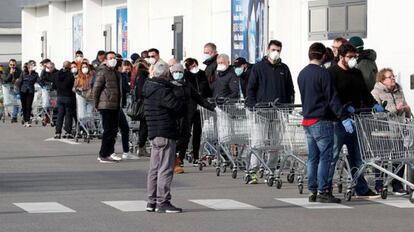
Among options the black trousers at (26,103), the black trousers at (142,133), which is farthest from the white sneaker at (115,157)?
the black trousers at (26,103)

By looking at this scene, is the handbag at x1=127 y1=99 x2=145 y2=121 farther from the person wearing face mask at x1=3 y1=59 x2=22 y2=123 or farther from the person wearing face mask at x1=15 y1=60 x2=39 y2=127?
the person wearing face mask at x1=3 y1=59 x2=22 y2=123

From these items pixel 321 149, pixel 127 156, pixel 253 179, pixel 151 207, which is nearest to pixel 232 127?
pixel 253 179

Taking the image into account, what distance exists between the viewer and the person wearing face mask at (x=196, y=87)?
23.1 m

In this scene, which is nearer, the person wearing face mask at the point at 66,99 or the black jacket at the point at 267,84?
the black jacket at the point at 267,84

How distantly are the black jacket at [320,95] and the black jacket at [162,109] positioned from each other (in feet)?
5.58

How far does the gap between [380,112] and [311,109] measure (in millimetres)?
937

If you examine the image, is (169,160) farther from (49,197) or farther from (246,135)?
(246,135)

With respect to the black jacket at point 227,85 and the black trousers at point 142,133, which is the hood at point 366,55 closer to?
the black jacket at point 227,85

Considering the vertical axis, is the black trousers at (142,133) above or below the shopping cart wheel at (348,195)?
above

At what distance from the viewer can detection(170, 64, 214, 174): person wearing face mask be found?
16172mm

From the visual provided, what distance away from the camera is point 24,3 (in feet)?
196

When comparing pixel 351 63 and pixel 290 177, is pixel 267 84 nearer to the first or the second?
pixel 290 177

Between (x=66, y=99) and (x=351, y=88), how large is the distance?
15.5 m

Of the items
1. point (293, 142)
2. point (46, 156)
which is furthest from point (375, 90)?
point (46, 156)
